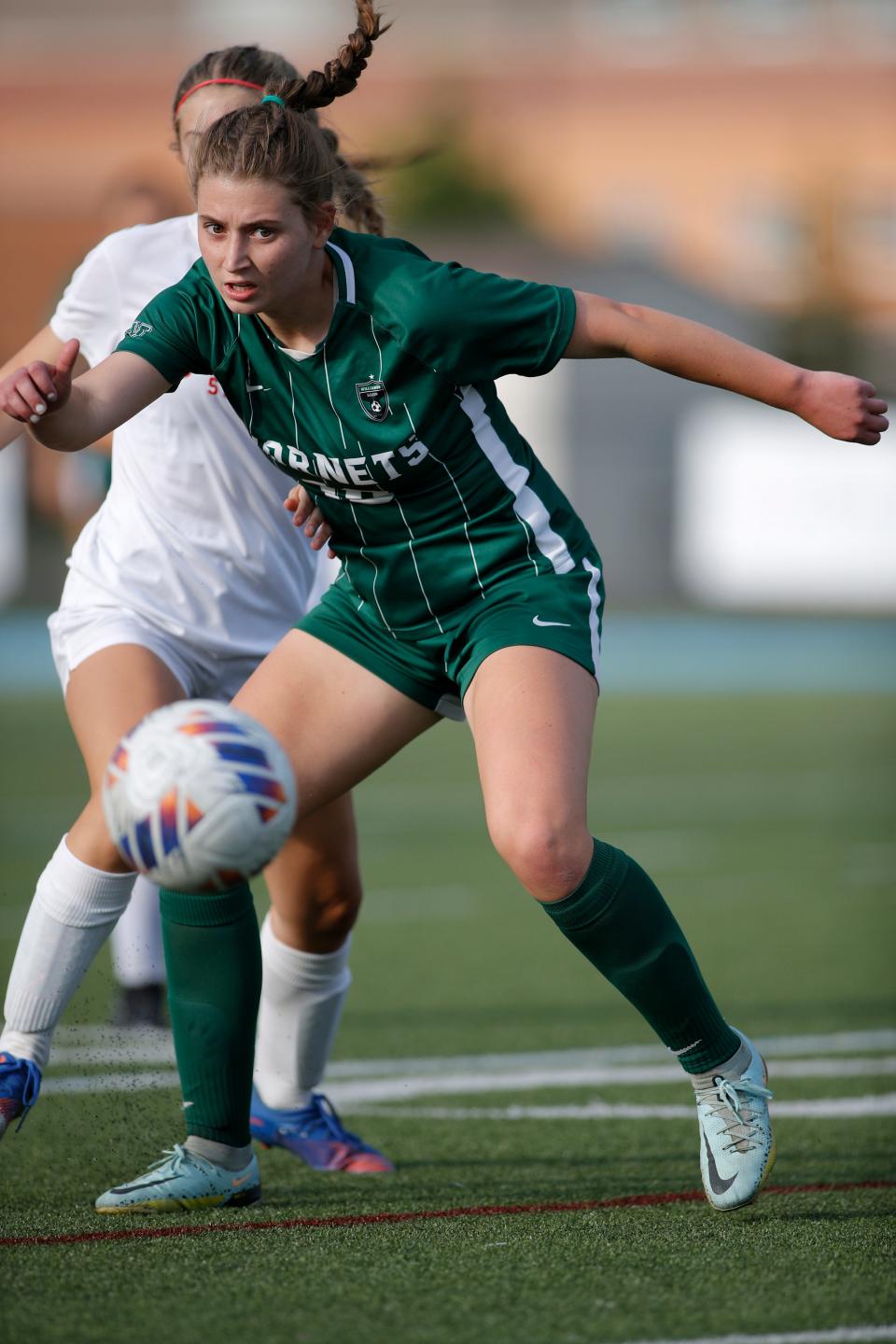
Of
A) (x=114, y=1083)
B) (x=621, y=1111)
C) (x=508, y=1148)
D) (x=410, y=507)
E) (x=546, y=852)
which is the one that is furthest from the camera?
(x=114, y=1083)

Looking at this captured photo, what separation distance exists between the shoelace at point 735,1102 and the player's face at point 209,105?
7.05ft

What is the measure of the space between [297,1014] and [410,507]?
1.33 metres

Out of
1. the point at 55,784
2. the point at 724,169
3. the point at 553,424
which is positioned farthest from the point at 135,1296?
the point at 724,169

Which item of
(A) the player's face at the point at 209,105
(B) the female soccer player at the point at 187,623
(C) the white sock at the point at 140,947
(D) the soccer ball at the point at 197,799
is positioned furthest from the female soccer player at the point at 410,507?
(C) the white sock at the point at 140,947

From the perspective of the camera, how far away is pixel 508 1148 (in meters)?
4.30

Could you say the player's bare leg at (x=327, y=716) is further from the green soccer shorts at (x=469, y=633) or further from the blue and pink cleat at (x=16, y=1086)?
the blue and pink cleat at (x=16, y=1086)

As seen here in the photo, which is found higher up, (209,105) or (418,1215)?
(209,105)

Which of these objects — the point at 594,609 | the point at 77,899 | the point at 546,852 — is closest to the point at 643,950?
the point at 546,852

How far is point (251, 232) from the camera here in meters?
3.32

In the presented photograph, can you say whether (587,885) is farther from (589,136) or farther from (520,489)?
(589,136)

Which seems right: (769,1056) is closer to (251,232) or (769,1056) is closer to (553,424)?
(251,232)

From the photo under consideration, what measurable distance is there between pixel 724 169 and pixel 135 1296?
45.4 metres

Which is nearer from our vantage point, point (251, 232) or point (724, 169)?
point (251, 232)

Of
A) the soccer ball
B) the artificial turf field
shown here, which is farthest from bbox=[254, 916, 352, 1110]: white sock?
the soccer ball
